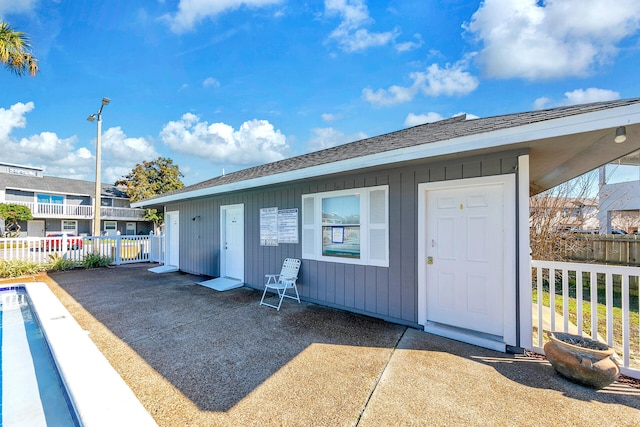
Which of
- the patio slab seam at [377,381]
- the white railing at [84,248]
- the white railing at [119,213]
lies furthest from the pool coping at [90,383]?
the white railing at [119,213]

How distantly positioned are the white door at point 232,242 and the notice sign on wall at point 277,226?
3.11 feet

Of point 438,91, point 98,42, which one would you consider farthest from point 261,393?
point 98,42

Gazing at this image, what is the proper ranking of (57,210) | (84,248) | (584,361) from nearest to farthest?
1. (584,361)
2. (84,248)
3. (57,210)

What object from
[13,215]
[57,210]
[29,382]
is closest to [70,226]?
[57,210]

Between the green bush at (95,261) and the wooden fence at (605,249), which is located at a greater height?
the wooden fence at (605,249)

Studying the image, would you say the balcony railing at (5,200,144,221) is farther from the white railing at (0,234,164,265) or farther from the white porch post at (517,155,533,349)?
the white porch post at (517,155,533,349)

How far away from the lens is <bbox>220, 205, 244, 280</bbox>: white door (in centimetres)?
689

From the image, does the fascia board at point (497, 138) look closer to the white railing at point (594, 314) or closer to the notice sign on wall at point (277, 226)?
the notice sign on wall at point (277, 226)

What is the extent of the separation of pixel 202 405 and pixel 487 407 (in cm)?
228

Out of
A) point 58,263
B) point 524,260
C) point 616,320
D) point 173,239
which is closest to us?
point 524,260

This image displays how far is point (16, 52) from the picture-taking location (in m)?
9.09

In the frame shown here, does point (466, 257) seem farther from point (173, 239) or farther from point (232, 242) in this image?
point (173, 239)

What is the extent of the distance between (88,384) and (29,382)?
1084mm

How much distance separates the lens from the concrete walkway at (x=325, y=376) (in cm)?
208
